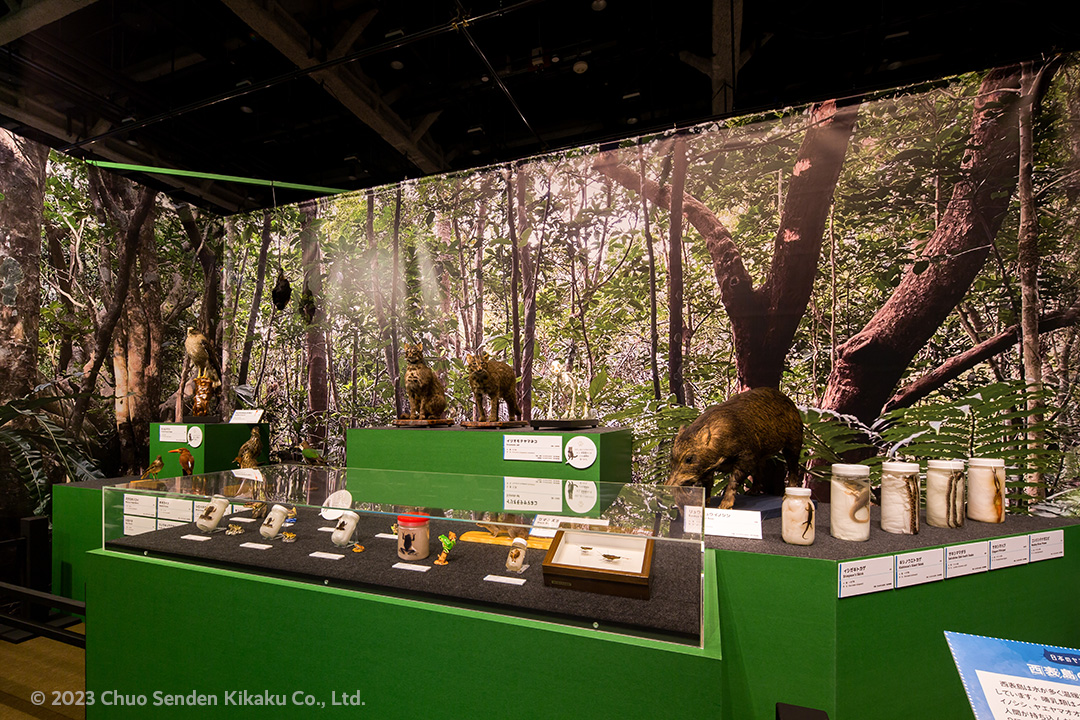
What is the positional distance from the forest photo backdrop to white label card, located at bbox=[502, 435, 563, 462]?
1.11m

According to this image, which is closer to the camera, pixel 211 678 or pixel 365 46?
pixel 211 678

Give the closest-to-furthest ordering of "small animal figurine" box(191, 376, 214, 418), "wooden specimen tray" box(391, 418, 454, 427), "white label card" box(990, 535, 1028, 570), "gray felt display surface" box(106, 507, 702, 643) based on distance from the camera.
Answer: "gray felt display surface" box(106, 507, 702, 643)
"white label card" box(990, 535, 1028, 570)
"wooden specimen tray" box(391, 418, 454, 427)
"small animal figurine" box(191, 376, 214, 418)

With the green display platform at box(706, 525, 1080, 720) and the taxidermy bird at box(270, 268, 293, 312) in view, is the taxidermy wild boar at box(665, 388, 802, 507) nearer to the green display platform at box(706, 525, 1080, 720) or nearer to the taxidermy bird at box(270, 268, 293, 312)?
the green display platform at box(706, 525, 1080, 720)

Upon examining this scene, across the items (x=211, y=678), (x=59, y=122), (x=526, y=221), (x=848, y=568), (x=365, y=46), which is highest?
(x=365, y=46)

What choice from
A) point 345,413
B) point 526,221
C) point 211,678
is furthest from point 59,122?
point 211,678

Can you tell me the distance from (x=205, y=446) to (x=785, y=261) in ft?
14.1

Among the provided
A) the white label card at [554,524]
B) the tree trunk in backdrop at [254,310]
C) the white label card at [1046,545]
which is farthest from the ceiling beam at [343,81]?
the white label card at [1046,545]

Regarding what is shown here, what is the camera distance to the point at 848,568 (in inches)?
69.3

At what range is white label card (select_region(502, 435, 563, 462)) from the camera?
2.58 metres

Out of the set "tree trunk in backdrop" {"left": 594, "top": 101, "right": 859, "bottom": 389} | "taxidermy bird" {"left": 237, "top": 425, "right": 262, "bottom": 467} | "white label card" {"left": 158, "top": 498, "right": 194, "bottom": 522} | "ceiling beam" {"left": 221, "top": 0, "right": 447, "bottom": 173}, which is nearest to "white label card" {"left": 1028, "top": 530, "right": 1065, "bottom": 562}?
"tree trunk in backdrop" {"left": 594, "top": 101, "right": 859, "bottom": 389}

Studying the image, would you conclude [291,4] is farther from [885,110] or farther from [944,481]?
[944,481]

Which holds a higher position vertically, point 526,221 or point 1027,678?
point 526,221

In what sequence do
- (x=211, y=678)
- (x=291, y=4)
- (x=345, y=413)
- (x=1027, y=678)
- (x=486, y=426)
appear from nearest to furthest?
(x=1027, y=678) < (x=211, y=678) < (x=486, y=426) < (x=291, y=4) < (x=345, y=413)

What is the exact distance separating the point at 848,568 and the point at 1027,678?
0.87 m
